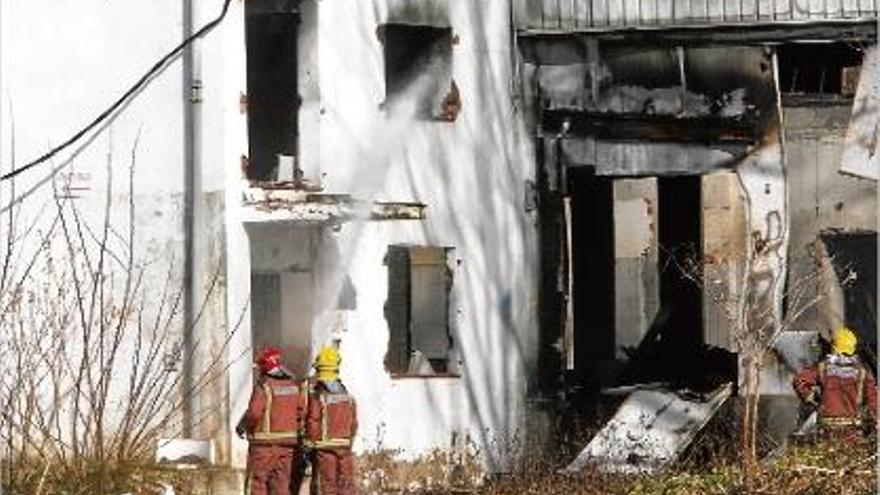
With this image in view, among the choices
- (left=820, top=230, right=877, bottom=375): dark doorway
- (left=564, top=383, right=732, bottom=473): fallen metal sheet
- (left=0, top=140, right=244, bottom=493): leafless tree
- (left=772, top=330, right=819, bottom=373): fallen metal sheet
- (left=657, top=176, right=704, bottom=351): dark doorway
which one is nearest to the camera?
(left=0, top=140, right=244, bottom=493): leafless tree

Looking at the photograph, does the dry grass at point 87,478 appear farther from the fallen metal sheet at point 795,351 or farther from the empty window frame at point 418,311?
the fallen metal sheet at point 795,351

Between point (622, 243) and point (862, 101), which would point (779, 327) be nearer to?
point (862, 101)

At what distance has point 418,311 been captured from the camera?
70.7ft

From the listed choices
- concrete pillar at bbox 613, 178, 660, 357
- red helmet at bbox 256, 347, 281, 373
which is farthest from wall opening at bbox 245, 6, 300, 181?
concrete pillar at bbox 613, 178, 660, 357

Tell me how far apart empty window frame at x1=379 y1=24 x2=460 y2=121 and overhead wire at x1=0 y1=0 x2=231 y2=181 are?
257 cm

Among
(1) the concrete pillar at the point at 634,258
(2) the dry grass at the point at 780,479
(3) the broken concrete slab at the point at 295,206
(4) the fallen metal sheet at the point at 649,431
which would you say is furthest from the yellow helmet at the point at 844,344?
(1) the concrete pillar at the point at 634,258

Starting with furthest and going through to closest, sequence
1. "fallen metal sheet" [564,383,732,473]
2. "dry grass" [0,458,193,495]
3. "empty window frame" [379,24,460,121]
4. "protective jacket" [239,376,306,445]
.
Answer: "empty window frame" [379,24,460,121]
"fallen metal sheet" [564,383,732,473]
"protective jacket" [239,376,306,445]
"dry grass" [0,458,193,495]

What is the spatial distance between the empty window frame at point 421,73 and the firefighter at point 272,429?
4.58m

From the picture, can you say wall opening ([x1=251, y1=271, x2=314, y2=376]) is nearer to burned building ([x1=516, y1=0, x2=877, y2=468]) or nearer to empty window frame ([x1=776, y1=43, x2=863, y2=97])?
burned building ([x1=516, y1=0, x2=877, y2=468])

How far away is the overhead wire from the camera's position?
1905cm

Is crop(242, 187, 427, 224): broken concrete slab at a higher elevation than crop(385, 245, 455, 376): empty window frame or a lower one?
higher

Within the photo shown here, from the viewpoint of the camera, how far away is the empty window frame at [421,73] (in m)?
21.4

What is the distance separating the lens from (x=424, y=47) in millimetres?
21734

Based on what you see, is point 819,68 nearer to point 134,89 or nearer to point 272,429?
point 134,89
